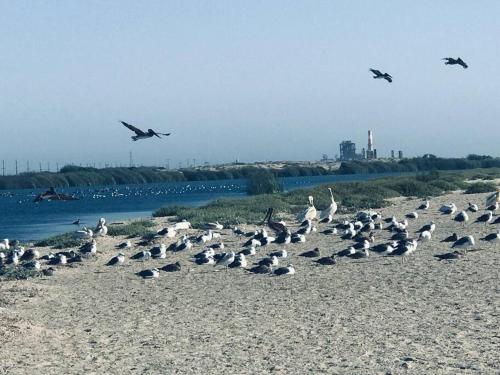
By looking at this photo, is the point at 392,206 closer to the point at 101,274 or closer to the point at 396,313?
the point at 101,274

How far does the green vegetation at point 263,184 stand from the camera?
63406 millimetres

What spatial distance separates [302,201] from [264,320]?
111 ft

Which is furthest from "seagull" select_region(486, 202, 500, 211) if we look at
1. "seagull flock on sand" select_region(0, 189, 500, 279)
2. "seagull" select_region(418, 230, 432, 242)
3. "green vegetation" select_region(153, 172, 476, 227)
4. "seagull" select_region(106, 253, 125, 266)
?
"seagull" select_region(106, 253, 125, 266)

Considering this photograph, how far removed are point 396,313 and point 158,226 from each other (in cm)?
2299

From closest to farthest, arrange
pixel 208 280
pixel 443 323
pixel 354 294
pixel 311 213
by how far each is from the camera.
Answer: pixel 443 323
pixel 354 294
pixel 208 280
pixel 311 213

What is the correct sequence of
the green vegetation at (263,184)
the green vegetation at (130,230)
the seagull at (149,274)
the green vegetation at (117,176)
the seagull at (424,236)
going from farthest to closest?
1. the green vegetation at (117,176)
2. the green vegetation at (263,184)
3. the green vegetation at (130,230)
4. the seagull at (424,236)
5. the seagull at (149,274)

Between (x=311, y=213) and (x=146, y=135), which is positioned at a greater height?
(x=146, y=135)

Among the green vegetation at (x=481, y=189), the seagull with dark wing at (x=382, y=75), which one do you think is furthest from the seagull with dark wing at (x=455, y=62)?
the green vegetation at (x=481, y=189)

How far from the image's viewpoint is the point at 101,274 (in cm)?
2344

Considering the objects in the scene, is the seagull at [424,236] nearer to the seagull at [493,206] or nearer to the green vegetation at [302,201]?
the seagull at [493,206]

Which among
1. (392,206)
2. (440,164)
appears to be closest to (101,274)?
(392,206)

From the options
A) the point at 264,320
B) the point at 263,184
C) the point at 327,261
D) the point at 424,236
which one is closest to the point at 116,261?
the point at 327,261

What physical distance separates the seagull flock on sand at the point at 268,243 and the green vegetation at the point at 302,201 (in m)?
4.98

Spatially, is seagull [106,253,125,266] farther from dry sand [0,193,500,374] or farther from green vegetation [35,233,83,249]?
green vegetation [35,233,83,249]
